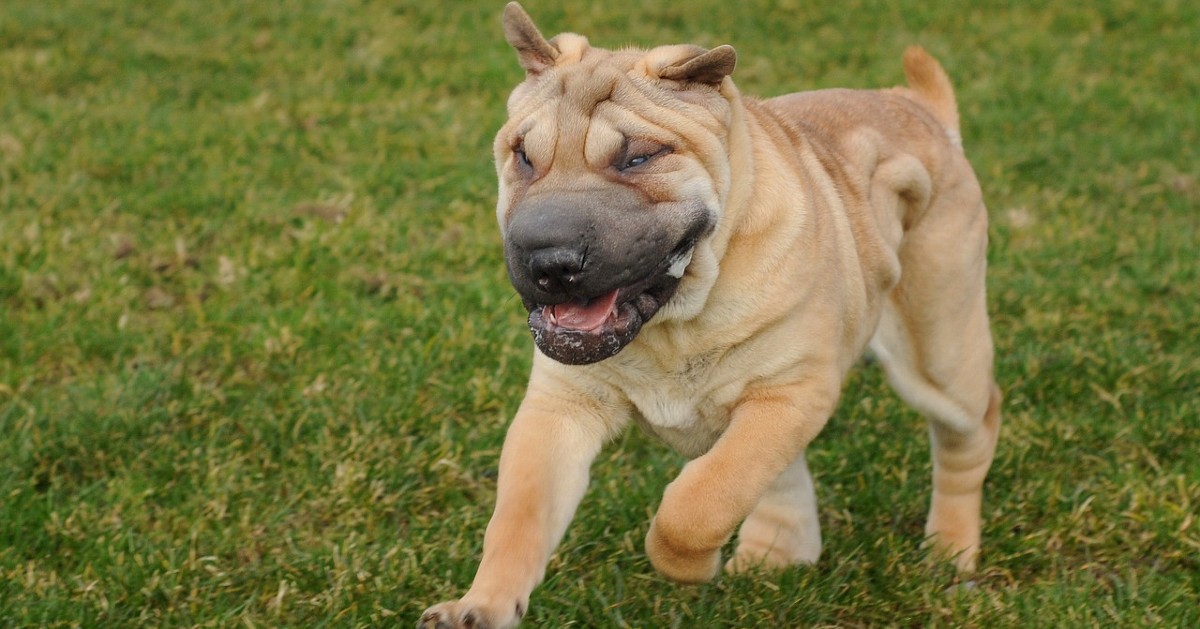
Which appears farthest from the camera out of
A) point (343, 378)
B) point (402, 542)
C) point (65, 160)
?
point (65, 160)

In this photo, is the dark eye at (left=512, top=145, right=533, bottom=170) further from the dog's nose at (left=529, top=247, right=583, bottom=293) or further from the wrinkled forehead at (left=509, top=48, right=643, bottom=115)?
the dog's nose at (left=529, top=247, right=583, bottom=293)

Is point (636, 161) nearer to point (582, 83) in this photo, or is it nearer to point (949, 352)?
point (582, 83)

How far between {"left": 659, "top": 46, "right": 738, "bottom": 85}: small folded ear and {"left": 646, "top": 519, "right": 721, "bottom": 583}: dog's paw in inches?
48.6

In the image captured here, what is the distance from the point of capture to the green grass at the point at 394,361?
4.46 m

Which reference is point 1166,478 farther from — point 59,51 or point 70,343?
point 59,51

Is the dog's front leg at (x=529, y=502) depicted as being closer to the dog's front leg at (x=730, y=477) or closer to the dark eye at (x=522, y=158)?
the dog's front leg at (x=730, y=477)

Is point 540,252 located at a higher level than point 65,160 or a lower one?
higher

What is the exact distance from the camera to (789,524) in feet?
15.5

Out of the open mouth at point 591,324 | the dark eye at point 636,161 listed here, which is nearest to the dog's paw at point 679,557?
the open mouth at point 591,324

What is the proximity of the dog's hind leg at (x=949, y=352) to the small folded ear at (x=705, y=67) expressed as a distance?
3.95 feet

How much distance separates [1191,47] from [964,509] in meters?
7.56

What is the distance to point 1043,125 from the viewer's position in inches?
368

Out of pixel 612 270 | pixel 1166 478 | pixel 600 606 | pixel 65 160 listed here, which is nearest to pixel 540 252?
pixel 612 270

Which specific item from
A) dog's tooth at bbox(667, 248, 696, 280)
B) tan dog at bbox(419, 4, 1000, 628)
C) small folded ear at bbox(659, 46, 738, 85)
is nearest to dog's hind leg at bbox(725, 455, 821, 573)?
tan dog at bbox(419, 4, 1000, 628)
